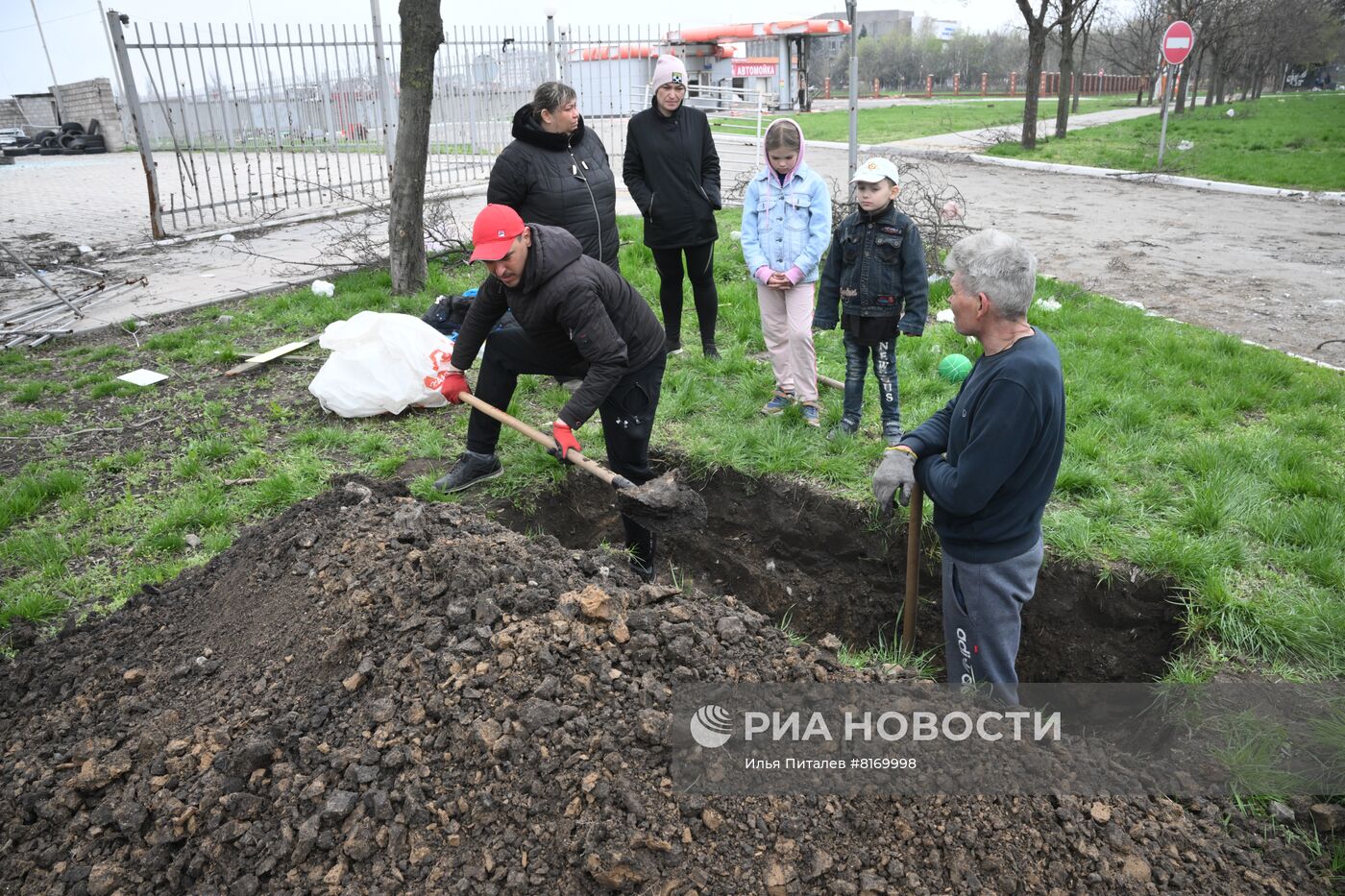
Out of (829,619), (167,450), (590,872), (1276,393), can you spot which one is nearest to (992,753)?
(590,872)

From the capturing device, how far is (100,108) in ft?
89.0

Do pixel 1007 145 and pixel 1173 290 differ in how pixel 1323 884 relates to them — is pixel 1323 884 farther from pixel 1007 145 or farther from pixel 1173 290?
pixel 1007 145

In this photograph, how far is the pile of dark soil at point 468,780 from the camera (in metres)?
2.29

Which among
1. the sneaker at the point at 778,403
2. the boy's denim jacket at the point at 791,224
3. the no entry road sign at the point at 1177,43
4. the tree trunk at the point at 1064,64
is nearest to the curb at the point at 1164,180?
the no entry road sign at the point at 1177,43

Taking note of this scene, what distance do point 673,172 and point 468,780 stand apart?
4.70 meters

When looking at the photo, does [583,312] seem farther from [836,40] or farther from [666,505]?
[836,40]

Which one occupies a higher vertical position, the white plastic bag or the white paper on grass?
the white plastic bag

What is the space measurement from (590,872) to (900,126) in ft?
93.2

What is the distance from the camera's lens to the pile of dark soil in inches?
90.1

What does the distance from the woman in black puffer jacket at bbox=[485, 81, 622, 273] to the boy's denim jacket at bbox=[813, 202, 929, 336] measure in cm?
163

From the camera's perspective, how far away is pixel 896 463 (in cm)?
318

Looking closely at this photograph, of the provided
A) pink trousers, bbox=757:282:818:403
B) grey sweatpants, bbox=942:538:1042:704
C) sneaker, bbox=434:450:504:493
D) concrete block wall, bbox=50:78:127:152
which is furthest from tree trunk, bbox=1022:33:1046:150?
concrete block wall, bbox=50:78:127:152

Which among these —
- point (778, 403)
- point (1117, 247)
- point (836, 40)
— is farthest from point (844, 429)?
point (836, 40)

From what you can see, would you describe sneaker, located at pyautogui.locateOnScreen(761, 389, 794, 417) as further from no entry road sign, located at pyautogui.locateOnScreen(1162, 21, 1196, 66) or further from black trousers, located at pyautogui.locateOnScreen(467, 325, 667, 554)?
no entry road sign, located at pyautogui.locateOnScreen(1162, 21, 1196, 66)
